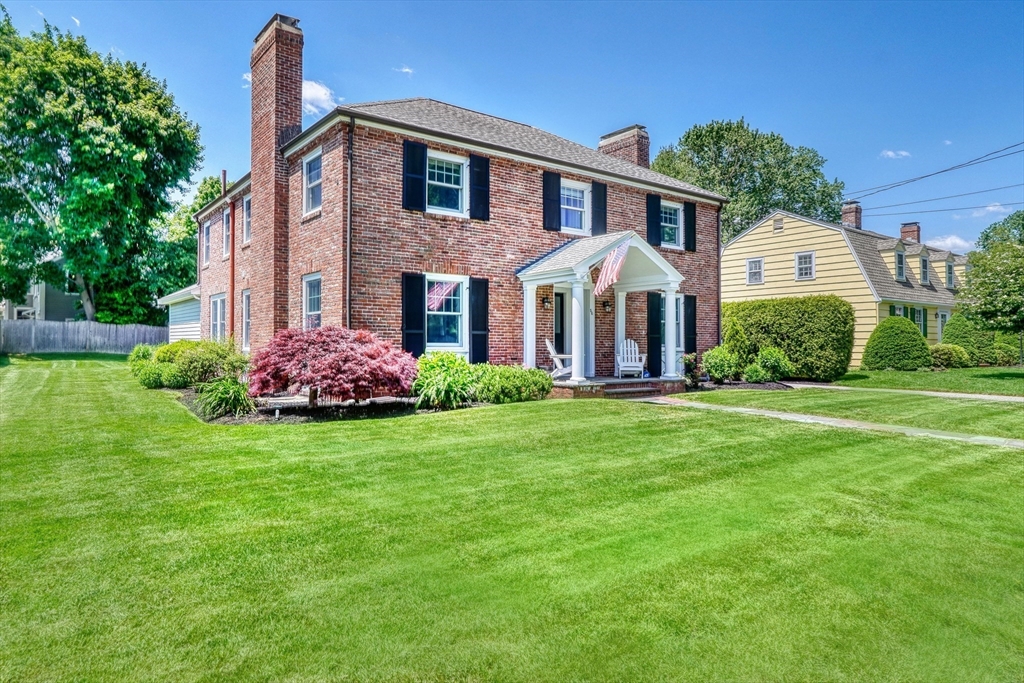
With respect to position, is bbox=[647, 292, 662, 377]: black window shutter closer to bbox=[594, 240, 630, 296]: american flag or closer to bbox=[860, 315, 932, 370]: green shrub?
bbox=[594, 240, 630, 296]: american flag

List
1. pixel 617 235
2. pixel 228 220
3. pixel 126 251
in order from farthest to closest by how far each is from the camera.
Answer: pixel 126 251
pixel 228 220
pixel 617 235

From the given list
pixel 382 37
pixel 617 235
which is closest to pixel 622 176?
pixel 617 235

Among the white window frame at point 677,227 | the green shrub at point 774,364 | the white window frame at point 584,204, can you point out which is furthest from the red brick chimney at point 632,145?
the green shrub at point 774,364

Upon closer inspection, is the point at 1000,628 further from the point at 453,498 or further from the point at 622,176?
the point at 622,176

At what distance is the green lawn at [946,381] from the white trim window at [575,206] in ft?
31.9

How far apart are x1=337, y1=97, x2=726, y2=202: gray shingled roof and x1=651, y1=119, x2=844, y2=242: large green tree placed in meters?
22.1

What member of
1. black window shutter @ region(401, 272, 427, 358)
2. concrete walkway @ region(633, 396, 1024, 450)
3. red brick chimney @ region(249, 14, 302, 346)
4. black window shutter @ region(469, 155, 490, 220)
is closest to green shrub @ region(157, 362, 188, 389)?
red brick chimney @ region(249, 14, 302, 346)

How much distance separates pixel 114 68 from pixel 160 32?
18.7 m

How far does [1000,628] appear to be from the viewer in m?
3.29

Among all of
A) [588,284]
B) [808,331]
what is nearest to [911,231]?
[808,331]

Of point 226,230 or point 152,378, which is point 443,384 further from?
point 226,230

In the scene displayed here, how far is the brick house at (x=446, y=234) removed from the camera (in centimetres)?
1227

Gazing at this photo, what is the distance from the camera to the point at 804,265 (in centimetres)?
2528

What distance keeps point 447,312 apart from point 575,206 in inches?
201
